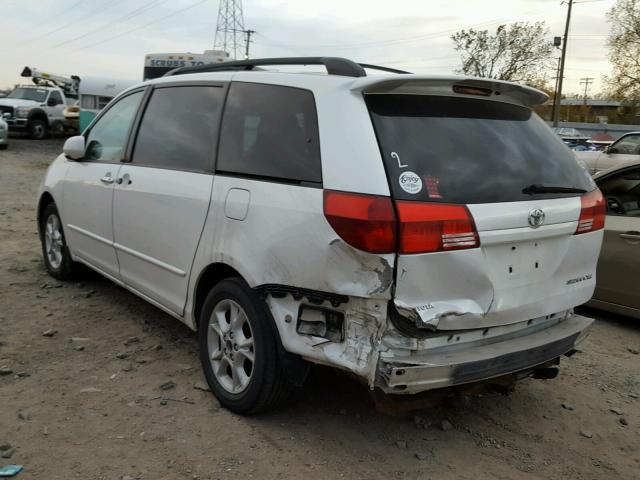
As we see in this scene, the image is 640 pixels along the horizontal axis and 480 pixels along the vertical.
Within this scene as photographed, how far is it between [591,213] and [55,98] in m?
24.2

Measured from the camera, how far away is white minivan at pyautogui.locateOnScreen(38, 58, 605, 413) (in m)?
2.50

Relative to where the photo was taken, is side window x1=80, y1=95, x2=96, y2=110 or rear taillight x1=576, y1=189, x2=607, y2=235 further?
side window x1=80, y1=95, x2=96, y2=110

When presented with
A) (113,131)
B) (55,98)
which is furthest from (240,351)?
(55,98)

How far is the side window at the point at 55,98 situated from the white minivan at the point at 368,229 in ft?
72.9

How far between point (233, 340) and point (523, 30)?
4693cm

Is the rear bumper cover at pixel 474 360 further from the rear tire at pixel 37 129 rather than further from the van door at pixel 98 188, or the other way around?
the rear tire at pixel 37 129

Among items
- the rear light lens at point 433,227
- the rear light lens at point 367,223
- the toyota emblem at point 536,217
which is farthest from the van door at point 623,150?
the rear light lens at point 367,223

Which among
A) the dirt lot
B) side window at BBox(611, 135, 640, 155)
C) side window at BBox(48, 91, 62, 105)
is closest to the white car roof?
the dirt lot

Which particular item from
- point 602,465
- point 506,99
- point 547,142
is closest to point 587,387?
point 602,465

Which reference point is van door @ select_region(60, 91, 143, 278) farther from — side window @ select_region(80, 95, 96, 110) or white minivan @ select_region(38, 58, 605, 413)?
side window @ select_region(80, 95, 96, 110)

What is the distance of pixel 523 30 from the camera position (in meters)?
44.2

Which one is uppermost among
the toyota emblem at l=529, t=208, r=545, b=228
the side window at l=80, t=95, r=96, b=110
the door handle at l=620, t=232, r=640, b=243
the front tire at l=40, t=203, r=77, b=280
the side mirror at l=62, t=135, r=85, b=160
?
the side window at l=80, t=95, r=96, b=110

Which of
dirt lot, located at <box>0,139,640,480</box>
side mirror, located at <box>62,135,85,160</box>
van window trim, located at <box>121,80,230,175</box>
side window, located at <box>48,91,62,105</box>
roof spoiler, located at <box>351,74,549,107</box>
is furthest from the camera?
side window, located at <box>48,91,62,105</box>

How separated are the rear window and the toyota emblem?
0.08 meters
